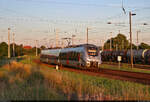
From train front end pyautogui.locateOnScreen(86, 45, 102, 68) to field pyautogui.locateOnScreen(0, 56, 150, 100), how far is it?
10711 millimetres

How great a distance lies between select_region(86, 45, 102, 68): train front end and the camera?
79.3ft

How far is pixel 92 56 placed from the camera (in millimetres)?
24594

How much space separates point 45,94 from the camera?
7.32 metres

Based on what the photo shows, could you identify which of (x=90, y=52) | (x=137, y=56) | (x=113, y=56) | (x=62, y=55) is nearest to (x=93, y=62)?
(x=90, y=52)

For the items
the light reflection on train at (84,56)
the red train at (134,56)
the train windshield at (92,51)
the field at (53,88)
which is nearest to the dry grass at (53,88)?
the field at (53,88)

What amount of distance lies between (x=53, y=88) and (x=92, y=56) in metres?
15.7

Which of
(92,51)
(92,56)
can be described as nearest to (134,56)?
(92,51)

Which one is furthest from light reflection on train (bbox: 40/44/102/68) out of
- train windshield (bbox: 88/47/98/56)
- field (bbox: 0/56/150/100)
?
field (bbox: 0/56/150/100)

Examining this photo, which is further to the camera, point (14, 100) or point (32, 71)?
point (32, 71)

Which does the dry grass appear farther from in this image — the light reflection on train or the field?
the light reflection on train

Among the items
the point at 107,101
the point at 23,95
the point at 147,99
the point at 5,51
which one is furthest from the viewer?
the point at 5,51

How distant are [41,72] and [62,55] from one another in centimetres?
1928

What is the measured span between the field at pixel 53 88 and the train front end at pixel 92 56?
1071 centimetres

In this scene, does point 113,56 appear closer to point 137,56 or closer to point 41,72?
point 137,56
